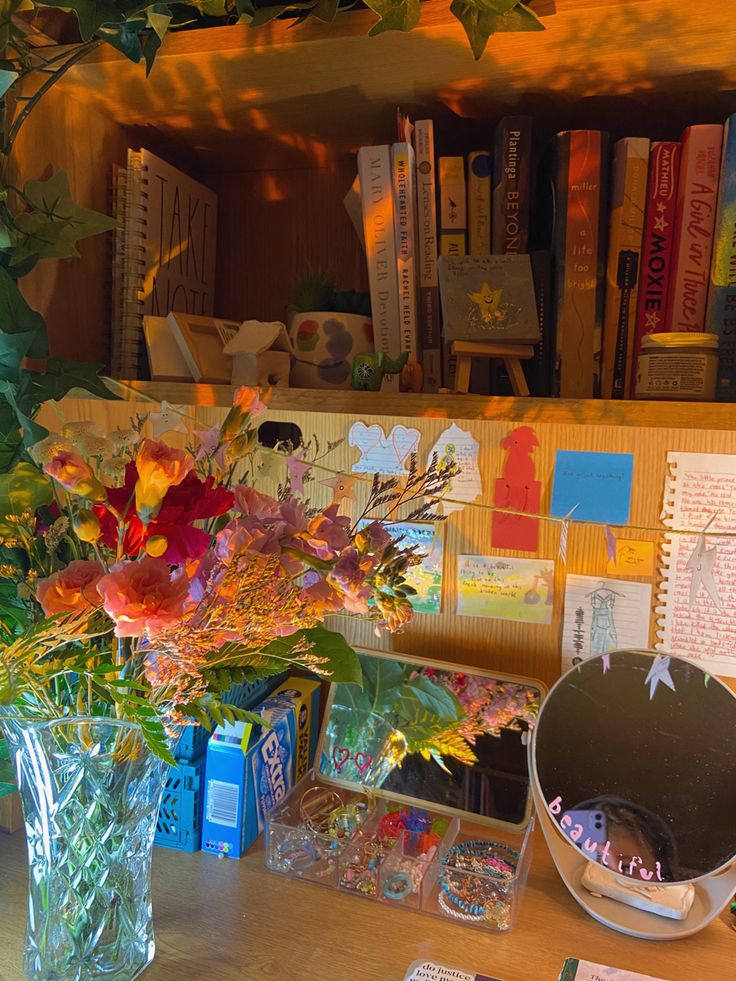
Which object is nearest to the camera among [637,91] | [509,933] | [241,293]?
[509,933]

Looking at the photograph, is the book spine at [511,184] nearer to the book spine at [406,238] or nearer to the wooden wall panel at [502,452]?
the book spine at [406,238]

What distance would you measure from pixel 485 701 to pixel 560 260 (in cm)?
51

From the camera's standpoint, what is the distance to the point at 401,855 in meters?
0.79

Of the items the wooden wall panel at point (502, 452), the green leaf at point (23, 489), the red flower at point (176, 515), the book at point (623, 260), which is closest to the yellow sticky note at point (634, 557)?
the wooden wall panel at point (502, 452)

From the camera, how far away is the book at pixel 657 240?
823mm

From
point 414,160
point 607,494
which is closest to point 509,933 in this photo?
point 607,494

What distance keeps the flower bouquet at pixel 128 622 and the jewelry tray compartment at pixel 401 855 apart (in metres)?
0.19

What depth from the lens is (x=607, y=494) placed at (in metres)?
0.85

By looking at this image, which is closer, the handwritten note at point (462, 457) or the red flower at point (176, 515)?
the red flower at point (176, 515)

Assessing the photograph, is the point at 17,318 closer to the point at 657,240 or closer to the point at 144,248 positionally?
the point at 144,248

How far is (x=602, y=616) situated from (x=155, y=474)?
1.89 ft

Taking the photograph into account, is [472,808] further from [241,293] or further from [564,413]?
[241,293]

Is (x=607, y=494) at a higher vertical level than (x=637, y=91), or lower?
lower

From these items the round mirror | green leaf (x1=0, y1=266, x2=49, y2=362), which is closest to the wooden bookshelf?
green leaf (x1=0, y1=266, x2=49, y2=362)
